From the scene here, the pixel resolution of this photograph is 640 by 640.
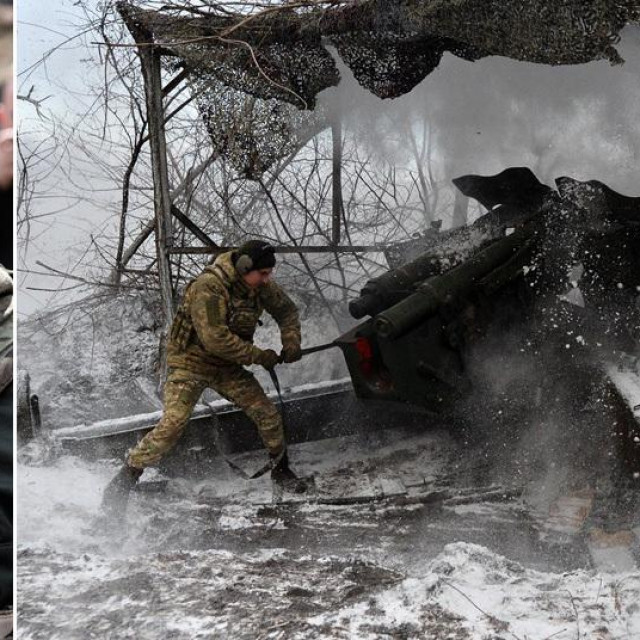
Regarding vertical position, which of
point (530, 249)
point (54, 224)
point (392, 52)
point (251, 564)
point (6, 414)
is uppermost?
point (392, 52)

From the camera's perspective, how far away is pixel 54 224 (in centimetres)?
430

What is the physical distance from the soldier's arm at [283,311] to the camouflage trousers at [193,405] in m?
0.29

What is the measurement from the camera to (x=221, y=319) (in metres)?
3.63

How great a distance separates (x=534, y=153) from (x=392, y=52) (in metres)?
1.61

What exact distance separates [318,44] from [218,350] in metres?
1.57

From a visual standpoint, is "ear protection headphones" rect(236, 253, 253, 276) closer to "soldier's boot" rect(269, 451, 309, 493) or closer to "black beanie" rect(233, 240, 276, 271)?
"black beanie" rect(233, 240, 276, 271)

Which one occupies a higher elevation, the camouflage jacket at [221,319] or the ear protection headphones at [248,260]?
the ear protection headphones at [248,260]

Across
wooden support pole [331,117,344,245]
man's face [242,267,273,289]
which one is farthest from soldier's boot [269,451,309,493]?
wooden support pole [331,117,344,245]

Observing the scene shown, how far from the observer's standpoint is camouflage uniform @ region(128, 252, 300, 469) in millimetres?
3617

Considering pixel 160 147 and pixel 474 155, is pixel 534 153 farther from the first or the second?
pixel 160 147

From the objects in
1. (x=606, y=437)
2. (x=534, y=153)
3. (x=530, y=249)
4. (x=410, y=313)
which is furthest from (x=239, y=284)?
(x=534, y=153)

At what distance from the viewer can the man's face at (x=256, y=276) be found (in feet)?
11.8

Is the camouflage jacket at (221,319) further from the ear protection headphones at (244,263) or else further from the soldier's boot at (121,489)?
the soldier's boot at (121,489)

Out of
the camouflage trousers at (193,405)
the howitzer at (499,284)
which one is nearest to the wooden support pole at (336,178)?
the howitzer at (499,284)
